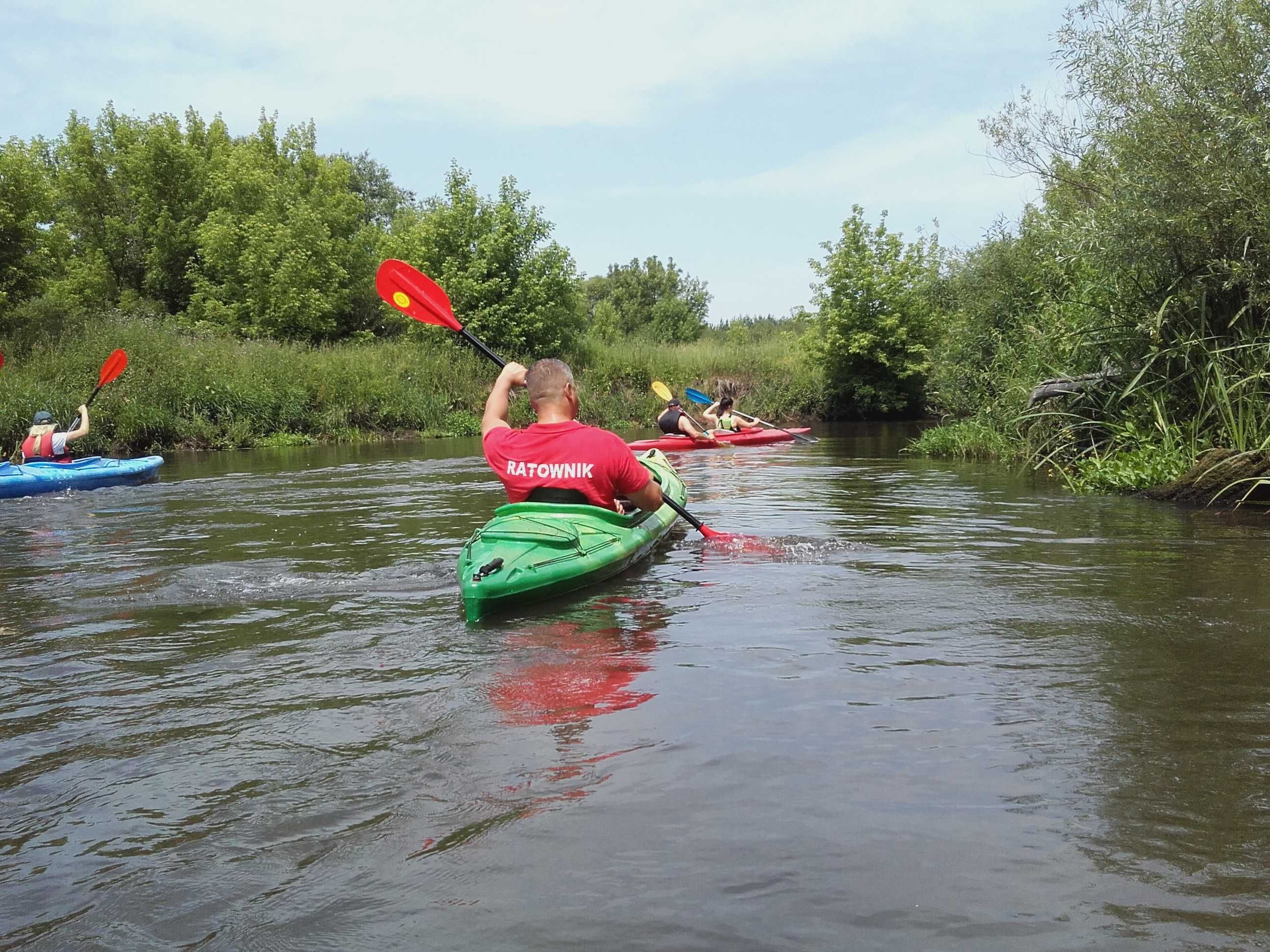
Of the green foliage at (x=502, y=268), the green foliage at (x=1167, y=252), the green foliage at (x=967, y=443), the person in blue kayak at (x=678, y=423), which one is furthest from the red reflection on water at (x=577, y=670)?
the green foliage at (x=502, y=268)

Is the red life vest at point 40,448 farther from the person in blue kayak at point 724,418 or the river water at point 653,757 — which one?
the person in blue kayak at point 724,418

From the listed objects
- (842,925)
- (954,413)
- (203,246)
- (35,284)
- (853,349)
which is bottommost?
(842,925)

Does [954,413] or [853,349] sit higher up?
[853,349]

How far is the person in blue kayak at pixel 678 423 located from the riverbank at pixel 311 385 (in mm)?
2678

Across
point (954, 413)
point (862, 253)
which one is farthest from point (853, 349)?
point (954, 413)

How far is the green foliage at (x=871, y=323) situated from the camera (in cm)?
3069

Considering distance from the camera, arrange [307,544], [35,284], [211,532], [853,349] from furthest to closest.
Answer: [853,349] < [35,284] < [211,532] < [307,544]

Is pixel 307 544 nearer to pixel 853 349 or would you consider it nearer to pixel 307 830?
pixel 307 830

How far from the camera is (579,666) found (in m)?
4.25

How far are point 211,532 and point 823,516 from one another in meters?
5.04

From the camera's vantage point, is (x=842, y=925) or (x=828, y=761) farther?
(x=828, y=761)

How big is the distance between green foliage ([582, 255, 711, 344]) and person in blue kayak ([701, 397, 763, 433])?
4306 cm

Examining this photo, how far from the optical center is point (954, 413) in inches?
699

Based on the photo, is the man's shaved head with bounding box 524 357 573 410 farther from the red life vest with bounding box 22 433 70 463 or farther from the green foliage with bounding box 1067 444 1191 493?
the red life vest with bounding box 22 433 70 463
